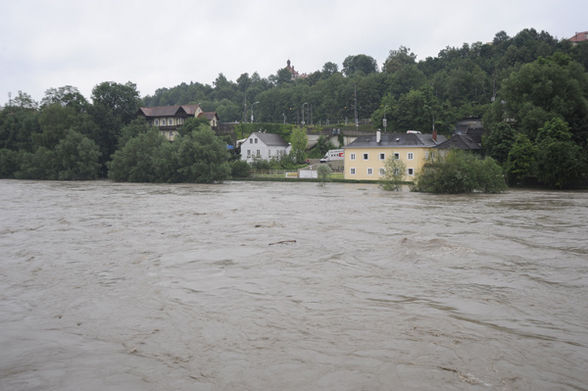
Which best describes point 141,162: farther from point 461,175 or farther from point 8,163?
point 461,175

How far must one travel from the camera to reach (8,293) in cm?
981

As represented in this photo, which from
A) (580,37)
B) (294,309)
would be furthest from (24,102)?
(580,37)

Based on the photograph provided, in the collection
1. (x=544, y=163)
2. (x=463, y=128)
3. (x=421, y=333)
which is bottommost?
(x=421, y=333)

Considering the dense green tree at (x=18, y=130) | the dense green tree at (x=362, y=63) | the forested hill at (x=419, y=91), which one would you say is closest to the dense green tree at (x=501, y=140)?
the forested hill at (x=419, y=91)

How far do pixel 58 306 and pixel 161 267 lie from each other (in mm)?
3452

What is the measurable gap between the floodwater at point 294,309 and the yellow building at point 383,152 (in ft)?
118

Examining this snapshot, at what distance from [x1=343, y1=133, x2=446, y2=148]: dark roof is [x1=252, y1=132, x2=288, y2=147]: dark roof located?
73.8ft

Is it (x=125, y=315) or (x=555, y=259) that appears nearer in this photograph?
(x=125, y=315)

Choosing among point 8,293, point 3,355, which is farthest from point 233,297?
point 8,293

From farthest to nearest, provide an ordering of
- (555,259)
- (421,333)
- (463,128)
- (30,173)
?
(463,128) < (30,173) < (555,259) < (421,333)

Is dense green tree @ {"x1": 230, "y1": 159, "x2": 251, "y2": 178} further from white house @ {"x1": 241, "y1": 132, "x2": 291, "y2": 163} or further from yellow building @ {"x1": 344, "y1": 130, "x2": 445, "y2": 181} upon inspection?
yellow building @ {"x1": 344, "y1": 130, "x2": 445, "y2": 181}

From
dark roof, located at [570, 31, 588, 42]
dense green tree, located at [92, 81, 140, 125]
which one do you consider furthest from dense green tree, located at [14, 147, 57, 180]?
dark roof, located at [570, 31, 588, 42]

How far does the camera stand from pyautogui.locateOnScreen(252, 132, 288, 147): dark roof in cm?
7669

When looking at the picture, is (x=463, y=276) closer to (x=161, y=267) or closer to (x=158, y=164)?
(x=161, y=267)
